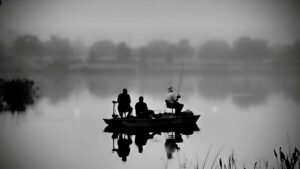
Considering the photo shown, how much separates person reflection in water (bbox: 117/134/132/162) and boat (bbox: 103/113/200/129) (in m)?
0.80

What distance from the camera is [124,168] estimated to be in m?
14.5

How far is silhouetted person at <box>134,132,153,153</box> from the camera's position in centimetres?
1873

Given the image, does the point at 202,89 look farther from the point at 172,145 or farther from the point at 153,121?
the point at 172,145

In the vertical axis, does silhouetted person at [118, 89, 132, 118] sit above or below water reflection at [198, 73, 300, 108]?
below

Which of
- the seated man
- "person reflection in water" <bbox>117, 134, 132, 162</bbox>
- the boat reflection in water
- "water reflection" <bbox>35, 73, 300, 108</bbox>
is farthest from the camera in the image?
"water reflection" <bbox>35, 73, 300, 108</bbox>

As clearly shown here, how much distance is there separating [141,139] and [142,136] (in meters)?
0.75

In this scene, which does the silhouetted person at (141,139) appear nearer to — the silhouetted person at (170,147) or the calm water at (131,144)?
the calm water at (131,144)

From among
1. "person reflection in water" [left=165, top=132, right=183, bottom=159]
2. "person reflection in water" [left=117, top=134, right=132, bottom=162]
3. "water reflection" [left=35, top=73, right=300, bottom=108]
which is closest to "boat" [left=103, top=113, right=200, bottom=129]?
"person reflection in water" [left=117, top=134, right=132, bottom=162]

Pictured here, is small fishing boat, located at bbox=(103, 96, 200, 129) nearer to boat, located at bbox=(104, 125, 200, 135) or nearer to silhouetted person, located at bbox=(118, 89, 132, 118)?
boat, located at bbox=(104, 125, 200, 135)

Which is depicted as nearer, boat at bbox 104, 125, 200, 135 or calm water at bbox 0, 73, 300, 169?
calm water at bbox 0, 73, 300, 169

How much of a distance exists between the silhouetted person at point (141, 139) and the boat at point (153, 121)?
19.5 inches

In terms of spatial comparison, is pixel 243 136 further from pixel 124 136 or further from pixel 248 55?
pixel 248 55

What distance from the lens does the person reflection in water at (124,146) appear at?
16641 millimetres

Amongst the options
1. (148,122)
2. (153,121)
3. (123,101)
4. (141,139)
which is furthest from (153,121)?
(141,139)
